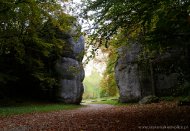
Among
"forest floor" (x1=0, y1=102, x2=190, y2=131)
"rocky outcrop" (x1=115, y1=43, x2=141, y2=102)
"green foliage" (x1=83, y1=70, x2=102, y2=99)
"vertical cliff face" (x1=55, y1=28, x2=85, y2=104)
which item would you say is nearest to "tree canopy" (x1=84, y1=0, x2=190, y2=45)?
"forest floor" (x1=0, y1=102, x2=190, y2=131)

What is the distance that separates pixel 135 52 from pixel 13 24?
1149cm

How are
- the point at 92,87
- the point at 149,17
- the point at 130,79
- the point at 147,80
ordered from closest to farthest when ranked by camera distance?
the point at 149,17 → the point at 147,80 → the point at 130,79 → the point at 92,87

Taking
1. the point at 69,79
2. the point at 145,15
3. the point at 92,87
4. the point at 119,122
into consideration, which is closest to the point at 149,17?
the point at 145,15

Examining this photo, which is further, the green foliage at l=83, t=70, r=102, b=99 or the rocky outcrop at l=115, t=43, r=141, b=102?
the green foliage at l=83, t=70, r=102, b=99

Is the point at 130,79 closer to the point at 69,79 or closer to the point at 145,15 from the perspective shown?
the point at 69,79

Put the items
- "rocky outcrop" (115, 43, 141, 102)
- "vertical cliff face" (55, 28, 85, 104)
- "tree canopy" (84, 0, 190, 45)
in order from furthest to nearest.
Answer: "vertical cliff face" (55, 28, 85, 104), "rocky outcrop" (115, 43, 141, 102), "tree canopy" (84, 0, 190, 45)

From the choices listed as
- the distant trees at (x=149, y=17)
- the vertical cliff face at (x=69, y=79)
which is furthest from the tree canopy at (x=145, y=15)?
the vertical cliff face at (x=69, y=79)

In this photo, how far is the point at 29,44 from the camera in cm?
2761

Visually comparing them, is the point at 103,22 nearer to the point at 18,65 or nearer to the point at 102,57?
the point at 18,65

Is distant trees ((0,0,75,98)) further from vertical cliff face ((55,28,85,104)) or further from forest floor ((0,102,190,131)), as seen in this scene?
forest floor ((0,102,190,131))

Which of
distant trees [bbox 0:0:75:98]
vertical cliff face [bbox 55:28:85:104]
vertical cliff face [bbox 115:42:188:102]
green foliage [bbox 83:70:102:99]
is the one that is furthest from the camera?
green foliage [bbox 83:70:102:99]

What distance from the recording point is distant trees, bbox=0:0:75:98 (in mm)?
17203

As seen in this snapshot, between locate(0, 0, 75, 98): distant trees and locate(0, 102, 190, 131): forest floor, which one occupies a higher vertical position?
locate(0, 0, 75, 98): distant trees

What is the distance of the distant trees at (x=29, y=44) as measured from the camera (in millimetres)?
17203
